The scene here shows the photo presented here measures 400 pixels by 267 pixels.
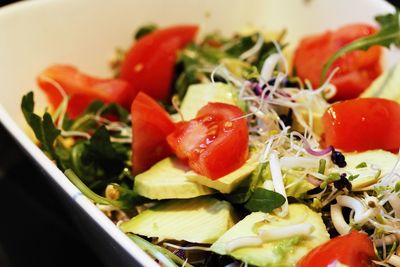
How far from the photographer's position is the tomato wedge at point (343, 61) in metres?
1.51

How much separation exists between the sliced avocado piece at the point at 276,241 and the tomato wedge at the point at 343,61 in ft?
1.72

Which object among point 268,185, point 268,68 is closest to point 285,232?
point 268,185

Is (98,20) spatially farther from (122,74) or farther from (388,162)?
(388,162)

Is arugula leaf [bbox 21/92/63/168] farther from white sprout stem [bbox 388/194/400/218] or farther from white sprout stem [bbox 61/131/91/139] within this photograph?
white sprout stem [bbox 388/194/400/218]

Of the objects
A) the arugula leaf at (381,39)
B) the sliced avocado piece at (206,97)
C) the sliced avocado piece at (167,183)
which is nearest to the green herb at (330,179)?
the sliced avocado piece at (167,183)

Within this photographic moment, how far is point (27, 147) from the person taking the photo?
47.7 inches

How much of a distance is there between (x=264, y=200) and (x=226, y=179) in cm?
8

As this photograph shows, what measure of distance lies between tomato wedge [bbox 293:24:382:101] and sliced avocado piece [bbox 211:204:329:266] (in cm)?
52

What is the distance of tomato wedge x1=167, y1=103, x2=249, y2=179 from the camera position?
3.65 ft

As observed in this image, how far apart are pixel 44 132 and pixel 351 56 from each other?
81 cm

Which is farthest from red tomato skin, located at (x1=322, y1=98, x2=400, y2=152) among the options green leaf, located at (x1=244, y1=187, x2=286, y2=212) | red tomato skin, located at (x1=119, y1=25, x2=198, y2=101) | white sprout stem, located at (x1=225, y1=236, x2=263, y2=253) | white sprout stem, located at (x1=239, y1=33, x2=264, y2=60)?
red tomato skin, located at (x1=119, y1=25, x2=198, y2=101)

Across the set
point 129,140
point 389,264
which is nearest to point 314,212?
point 389,264

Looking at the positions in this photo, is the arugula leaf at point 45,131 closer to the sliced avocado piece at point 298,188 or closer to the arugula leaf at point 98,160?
the arugula leaf at point 98,160

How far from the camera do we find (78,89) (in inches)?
60.4
